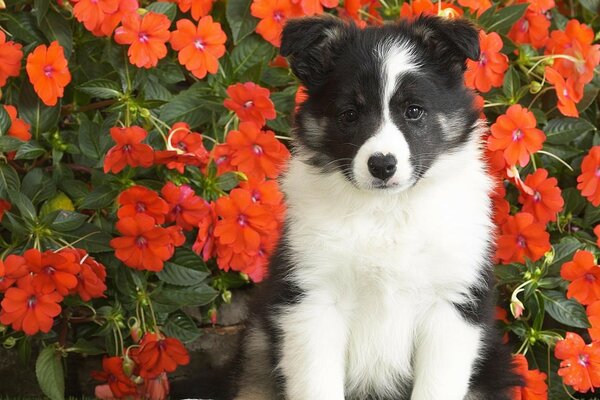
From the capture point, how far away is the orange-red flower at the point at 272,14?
479 cm

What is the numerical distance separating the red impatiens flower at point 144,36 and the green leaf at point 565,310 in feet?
6.68

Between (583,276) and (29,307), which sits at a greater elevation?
(583,276)

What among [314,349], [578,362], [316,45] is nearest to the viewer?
[314,349]

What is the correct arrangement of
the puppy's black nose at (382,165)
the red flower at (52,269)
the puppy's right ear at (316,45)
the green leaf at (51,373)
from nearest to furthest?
the puppy's black nose at (382,165)
the puppy's right ear at (316,45)
the red flower at (52,269)
the green leaf at (51,373)

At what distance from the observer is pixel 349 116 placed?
12.6 ft

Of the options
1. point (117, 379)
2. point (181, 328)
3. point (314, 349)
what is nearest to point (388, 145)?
point (314, 349)

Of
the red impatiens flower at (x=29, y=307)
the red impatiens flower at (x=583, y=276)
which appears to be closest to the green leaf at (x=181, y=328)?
the red impatiens flower at (x=29, y=307)

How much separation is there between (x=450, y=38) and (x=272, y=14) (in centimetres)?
122

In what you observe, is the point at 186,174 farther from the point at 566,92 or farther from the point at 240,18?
the point at 566,92

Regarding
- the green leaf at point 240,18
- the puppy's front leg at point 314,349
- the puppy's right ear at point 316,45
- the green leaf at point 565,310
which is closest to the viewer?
the puppy's front leg at point 314,349

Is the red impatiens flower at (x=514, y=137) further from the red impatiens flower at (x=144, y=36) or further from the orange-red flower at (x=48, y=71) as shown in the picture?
the orange-red flower at (x=48, y=71)

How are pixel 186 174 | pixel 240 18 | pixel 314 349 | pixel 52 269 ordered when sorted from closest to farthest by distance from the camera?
pixel 314 349, pixel 52 269, pixel 186 174, pixel 240 18

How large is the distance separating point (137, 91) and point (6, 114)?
68 centimetres

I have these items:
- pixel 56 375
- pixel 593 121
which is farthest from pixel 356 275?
pixel 593 121
